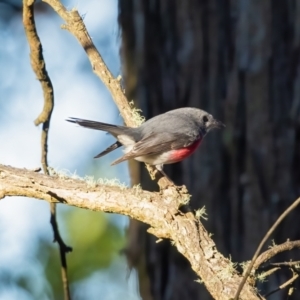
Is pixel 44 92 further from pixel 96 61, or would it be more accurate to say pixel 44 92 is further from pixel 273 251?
pixel 273 251

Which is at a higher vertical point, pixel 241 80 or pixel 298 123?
pixel 241 80

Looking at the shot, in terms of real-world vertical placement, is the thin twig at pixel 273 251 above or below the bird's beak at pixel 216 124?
below

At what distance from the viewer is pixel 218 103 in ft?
14.5

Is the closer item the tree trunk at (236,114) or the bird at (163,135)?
the bird at (163,135)

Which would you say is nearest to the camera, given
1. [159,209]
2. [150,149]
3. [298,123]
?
[159,209]

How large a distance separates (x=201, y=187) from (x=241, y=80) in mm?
713

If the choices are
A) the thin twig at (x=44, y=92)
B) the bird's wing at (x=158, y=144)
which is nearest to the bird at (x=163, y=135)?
the bird's wing at (x=158, y=144)

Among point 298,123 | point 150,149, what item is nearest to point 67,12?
point 150,149

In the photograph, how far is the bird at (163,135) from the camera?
387 centimetres

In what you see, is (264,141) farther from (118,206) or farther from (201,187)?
(118,206)

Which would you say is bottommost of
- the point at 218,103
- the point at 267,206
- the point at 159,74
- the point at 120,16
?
the point at 267,206

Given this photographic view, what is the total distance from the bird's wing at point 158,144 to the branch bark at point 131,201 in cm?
98

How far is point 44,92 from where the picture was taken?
3.58m

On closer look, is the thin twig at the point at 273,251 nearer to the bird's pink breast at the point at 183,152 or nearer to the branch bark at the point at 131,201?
the branch bark at the point at 131,201
